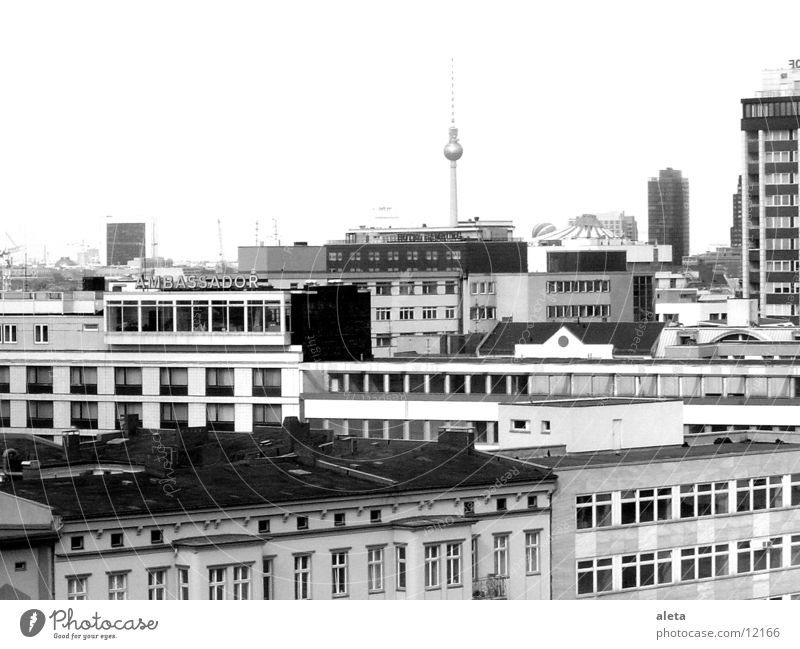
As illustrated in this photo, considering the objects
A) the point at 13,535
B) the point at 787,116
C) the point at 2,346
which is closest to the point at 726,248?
the point at 787,116

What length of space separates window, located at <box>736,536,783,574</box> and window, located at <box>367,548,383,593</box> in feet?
12.5

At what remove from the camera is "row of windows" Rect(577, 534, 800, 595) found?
14.5 meters

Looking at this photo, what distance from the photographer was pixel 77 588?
1111 cm

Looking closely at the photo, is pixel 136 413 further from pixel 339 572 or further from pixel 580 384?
pixel 339 572

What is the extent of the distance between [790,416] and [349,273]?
21997 millimetres

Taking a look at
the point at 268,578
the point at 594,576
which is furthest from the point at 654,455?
the point at 268,578

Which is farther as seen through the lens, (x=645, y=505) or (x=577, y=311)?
(x=577, y=311)

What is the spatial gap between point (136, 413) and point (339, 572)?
41.2 feet

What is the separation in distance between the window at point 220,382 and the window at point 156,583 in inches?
527

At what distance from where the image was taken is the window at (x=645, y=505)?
14.8 metres

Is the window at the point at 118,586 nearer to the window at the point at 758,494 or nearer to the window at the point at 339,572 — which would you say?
the window at the point at 339,572

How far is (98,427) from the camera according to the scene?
2470cm

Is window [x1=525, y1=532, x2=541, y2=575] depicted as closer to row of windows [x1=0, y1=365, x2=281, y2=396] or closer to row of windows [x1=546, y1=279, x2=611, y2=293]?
row of windows [x1=0, y1=365, x2=281, y2=396]

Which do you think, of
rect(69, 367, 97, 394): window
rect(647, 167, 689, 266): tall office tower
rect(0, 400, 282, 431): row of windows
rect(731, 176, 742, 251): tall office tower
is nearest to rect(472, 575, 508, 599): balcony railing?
rect(0, 400, 282, 431): row of windows
